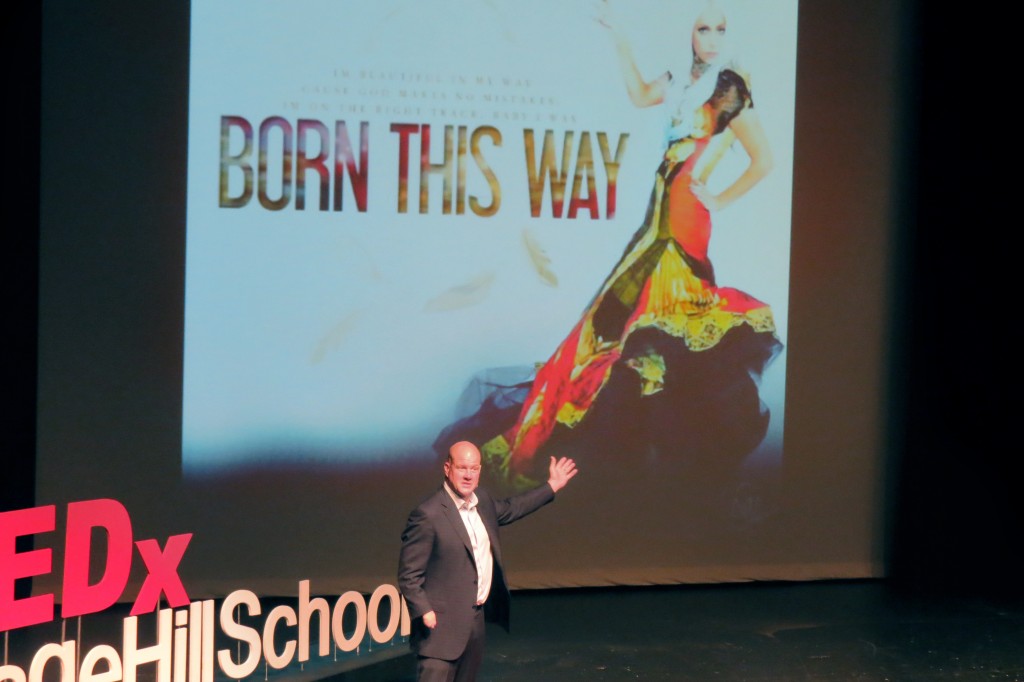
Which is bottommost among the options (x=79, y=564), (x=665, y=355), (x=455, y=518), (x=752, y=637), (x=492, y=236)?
(x=752, y=637)

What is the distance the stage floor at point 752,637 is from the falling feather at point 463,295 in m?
1.64

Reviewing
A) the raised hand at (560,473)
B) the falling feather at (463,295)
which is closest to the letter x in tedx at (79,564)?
the raised hand at (560,473)

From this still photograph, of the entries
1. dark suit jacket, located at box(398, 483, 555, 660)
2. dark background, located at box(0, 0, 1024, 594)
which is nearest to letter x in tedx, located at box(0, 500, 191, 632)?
dark suit jacket, located at box(398, 483, 555, 660)

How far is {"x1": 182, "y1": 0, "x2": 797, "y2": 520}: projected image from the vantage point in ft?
21.4

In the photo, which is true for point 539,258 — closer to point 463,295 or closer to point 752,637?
point 463,295

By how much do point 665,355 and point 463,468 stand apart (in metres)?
3.18

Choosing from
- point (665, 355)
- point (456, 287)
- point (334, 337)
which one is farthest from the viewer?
point (665, 355)

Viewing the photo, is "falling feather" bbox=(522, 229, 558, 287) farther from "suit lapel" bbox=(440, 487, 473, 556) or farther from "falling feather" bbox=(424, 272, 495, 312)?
"suit lapel" bbox=(440, 487, 473, 556)

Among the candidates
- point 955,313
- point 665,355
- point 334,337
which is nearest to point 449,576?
point 334,337

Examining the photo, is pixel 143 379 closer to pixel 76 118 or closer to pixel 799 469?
pixel 76 118

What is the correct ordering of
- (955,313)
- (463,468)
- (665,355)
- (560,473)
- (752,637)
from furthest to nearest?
(955,313) < (665,355) < (752,637) < (560,473) < (463,468)

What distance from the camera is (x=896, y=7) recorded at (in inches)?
288

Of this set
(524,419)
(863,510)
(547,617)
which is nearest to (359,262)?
(524,419)

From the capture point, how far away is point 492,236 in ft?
22.4
